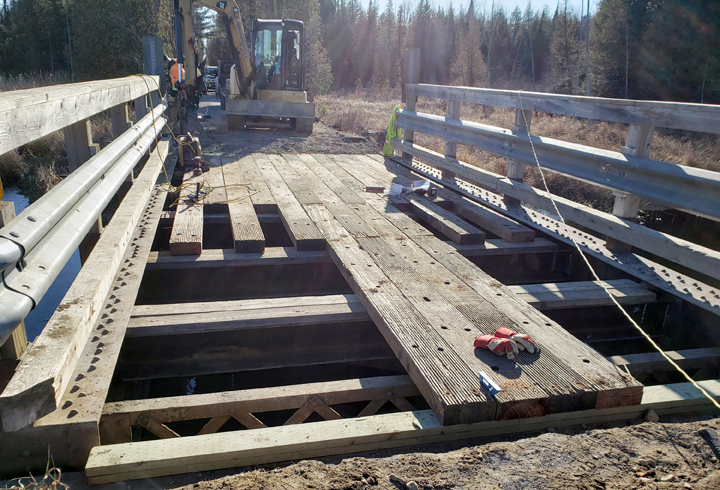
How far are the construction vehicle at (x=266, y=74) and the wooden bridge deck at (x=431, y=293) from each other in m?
7.96

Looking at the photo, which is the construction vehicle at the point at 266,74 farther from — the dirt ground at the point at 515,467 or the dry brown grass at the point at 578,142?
the dirt ground at the point at 515,467

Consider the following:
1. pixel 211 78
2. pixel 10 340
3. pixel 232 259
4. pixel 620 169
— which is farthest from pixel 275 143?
pixel 211 78

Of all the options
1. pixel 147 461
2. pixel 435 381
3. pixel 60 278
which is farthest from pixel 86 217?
pixel 60 278

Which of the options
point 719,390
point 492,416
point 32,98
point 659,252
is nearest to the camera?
point 32,98

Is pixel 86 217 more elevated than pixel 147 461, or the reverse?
pixel 86 217

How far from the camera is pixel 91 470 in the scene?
77.1 inches

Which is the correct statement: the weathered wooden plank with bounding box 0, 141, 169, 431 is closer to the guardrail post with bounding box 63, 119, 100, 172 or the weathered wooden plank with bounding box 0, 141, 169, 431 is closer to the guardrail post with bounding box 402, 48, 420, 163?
the guardrail post with bounding box 63, 119, 100, 172

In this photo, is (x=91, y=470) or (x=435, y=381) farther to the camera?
(x=435, y=381)

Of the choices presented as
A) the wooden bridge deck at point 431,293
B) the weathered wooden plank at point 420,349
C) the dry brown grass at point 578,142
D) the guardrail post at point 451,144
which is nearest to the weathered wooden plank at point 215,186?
the wooden bridge deck at point 431,293

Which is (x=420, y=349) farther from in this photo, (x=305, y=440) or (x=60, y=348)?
(x=60, y=348)

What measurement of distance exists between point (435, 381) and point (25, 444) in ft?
5.44

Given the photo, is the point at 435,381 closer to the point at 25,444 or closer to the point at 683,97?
the point at 25,444

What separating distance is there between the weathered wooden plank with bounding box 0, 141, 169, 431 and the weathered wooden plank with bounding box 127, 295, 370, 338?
31 cm

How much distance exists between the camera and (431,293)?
3385 mm
